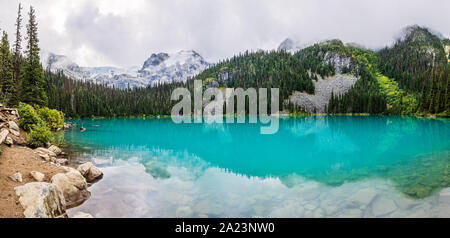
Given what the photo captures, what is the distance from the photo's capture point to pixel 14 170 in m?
11.6

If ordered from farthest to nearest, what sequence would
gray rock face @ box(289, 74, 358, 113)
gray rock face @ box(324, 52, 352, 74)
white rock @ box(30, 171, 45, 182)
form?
gray rock face @ box(324, 52, 352, 74), gray rock face @ box(289, 74, 358, 113), white rock @ box(30, 171, 45, 182)

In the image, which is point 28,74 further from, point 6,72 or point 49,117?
point 49,117

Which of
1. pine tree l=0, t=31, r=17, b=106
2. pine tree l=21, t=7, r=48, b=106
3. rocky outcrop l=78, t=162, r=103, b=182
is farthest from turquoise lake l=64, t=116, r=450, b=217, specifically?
pine tree l=0, t=31, r=17, b=106

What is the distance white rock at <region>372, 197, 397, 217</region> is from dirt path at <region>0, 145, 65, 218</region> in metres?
14.3

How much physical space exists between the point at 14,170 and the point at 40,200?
15.9 ft

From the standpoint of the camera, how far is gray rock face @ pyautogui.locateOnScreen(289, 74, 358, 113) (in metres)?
144

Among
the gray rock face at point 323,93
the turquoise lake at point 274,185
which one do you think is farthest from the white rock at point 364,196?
the gray rock face at point 323,93

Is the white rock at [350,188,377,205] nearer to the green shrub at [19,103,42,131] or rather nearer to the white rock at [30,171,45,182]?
the white rock at [30,171,45,182]

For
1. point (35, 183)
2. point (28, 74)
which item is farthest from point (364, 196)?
point (28, 74)

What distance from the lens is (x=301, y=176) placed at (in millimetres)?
15914

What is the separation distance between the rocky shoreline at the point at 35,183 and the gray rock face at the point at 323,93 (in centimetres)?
14003

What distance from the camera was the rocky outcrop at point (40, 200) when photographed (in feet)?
27.0

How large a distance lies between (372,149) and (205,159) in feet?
62.4
